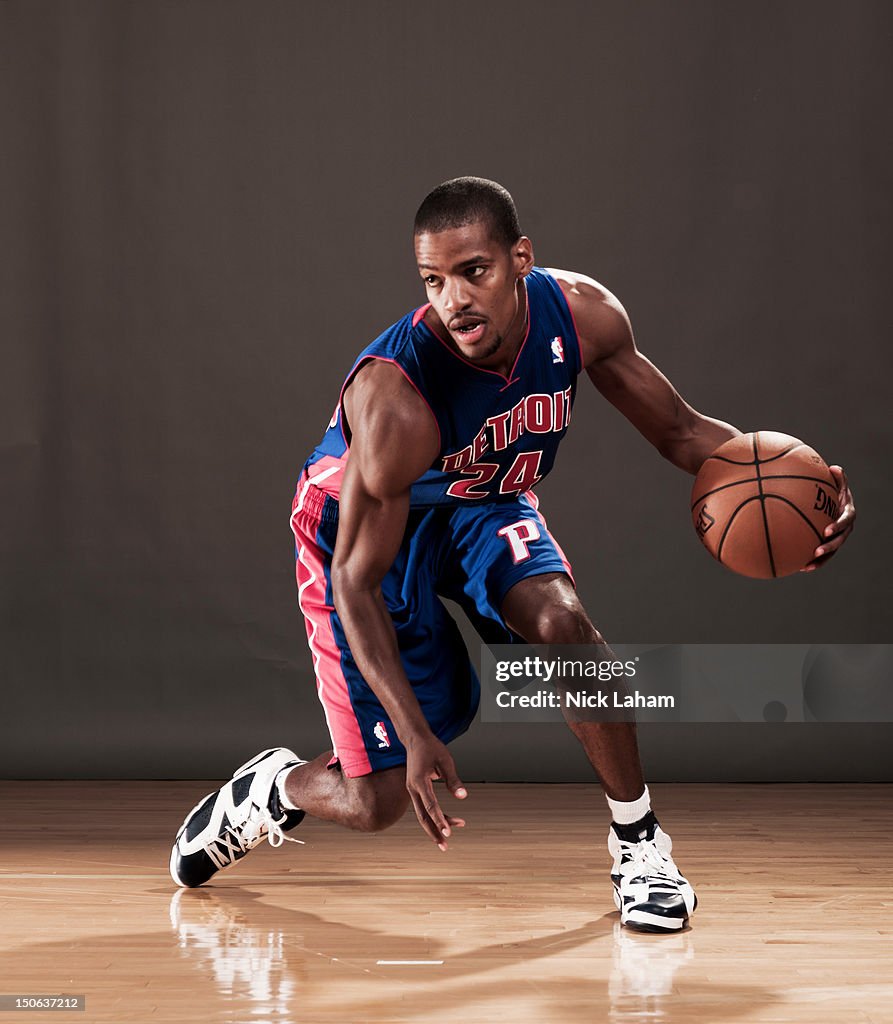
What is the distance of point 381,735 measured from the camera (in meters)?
2.83

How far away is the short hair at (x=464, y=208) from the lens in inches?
97.0

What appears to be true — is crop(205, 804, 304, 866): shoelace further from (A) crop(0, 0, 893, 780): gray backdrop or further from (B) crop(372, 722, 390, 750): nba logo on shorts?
(A) crop(0, 0, 893, 780): gray backdrop

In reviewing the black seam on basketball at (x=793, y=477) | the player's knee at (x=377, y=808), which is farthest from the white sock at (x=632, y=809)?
the black seam on basketball at (x=793, y=477)

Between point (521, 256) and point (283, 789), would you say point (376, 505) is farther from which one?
point (283, 789)

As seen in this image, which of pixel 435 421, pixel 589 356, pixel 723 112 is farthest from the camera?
pixel 723 112

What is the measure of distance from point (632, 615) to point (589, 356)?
6.25 feet

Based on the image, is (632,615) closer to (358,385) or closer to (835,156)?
(835,156)

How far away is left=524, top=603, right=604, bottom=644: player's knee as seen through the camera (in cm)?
263

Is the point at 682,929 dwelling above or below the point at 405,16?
below

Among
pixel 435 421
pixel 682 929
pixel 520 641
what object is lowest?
pixel 682 929

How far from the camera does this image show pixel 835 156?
4.50 metres

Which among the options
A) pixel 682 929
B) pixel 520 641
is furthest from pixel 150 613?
pixel 682 929

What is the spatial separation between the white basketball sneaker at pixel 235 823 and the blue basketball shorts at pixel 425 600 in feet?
0.58

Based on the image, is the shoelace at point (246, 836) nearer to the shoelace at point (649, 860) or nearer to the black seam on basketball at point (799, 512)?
the shoelace at point (649, 860)
